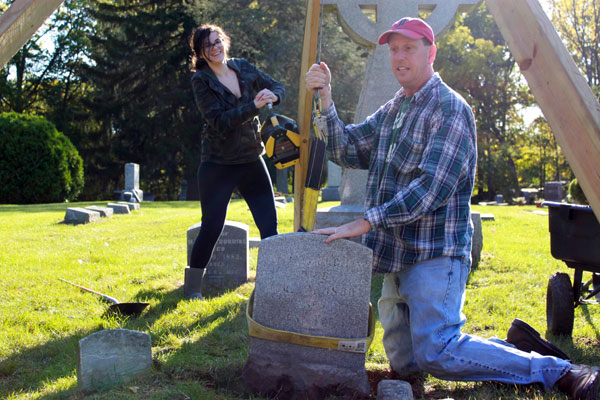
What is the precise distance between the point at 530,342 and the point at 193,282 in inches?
117

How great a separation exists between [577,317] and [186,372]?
3250 millimetres

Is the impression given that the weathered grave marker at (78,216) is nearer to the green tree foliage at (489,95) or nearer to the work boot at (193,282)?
the work boot at (193,282)

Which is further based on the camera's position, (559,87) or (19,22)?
(19,22)

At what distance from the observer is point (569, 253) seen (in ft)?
13.0

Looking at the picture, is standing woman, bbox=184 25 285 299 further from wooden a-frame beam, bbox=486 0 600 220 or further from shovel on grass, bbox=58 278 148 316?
wooden a-frame beam, bbox=486 0 600 220

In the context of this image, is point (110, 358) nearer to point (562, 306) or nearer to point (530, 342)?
point (530, 342)

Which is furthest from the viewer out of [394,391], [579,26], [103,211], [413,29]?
[579,26]

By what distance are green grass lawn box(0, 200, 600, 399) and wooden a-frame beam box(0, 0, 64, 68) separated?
180 cm

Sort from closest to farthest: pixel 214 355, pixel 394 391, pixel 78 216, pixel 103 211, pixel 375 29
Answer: pixel 394 391, pixel 214 355, pixel 375 29, pixel 78 216, pixel 103 211

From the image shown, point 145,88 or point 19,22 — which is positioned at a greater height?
point 145,88

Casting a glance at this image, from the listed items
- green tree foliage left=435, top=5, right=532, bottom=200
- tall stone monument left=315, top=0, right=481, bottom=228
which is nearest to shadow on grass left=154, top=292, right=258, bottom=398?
tall stone monument left=315, top=0, right=481, bottom=228

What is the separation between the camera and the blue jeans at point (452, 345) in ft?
9.56

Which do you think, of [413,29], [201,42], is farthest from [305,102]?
[201,42]

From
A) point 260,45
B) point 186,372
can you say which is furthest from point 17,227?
point 260,45
